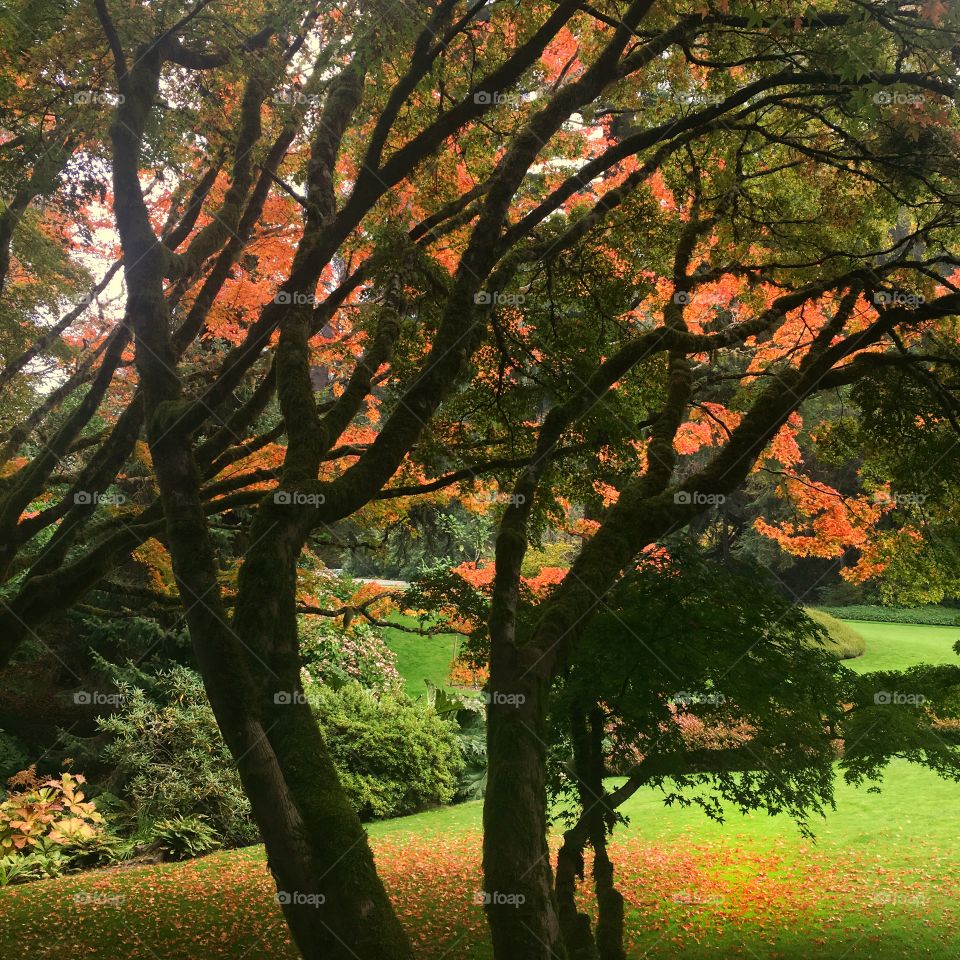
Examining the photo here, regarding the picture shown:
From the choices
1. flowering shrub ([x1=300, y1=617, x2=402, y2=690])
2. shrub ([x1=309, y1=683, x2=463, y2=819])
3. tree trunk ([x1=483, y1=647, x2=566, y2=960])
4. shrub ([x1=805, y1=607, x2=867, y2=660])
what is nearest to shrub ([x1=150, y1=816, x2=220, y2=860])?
shrub ([x1=309, y1=683, x2=463, y2=819])

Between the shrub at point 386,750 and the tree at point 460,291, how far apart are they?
7163mm

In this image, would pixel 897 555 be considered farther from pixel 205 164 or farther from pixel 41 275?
pixel 41 275

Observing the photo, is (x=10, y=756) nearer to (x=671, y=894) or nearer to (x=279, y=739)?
(x=671, y=894)

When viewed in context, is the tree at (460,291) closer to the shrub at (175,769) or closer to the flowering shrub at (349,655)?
the shrub at (175,769)

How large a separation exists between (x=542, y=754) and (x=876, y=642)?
21.5m

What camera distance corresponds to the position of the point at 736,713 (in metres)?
5.56

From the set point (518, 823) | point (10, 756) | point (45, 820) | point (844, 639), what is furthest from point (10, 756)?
point (844, 639)

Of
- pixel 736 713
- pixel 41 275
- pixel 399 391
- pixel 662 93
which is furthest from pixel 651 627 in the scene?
pixel 41 275

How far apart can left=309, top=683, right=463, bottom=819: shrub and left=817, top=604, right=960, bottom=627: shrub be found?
1709 cm

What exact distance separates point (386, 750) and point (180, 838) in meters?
3.65

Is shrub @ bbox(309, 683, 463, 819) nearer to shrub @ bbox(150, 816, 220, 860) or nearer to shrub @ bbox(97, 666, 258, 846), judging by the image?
shrub @ bbox(97, 666, 258, 846)

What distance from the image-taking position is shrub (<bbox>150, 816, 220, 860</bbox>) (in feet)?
38.1

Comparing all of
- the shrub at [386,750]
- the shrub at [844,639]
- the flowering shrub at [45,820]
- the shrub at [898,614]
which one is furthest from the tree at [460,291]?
the shrub at [898,614]

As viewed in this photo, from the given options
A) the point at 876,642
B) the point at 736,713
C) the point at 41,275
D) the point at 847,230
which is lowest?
the point at 876,642
